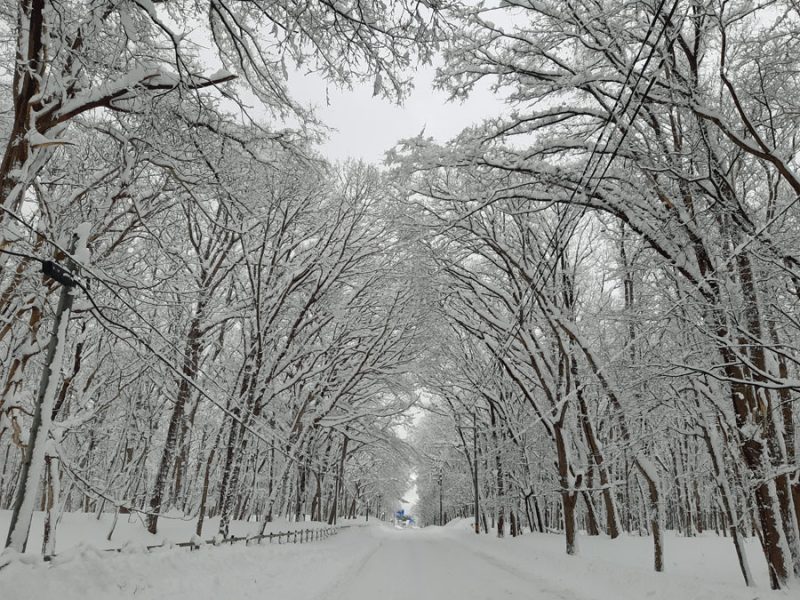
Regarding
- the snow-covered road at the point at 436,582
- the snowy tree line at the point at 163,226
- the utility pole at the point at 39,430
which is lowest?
the snow-covered road at the point at 436,582

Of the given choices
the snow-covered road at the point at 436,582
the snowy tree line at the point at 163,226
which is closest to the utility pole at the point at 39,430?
the snowy tree line at the point at 163,226

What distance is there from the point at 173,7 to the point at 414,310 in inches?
570

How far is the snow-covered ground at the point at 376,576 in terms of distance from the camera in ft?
16.0

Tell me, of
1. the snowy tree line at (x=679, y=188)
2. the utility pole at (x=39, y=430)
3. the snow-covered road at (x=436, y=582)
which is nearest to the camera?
the utility pole at (x=39, y=430)

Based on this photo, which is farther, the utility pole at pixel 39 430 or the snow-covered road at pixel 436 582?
the snow-covered road at pixel 436 582

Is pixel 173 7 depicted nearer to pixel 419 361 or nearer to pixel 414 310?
pixel 414 310

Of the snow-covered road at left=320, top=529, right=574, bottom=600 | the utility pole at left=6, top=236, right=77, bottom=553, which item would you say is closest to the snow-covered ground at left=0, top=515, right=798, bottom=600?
the snow-covered road at left=320, top=529, right=574, bottom=600

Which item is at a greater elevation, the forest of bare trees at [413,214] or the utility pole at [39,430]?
the forest of bare trees at [413,214]

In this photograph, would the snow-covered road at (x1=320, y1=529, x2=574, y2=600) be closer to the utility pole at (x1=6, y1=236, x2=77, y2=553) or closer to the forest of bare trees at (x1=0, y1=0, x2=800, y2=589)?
the forest of bare trees at (x1=0, y1=0, x2=800, y2=589)

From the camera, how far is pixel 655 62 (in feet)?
27.6

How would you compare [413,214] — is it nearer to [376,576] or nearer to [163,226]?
[163,226]

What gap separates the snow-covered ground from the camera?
4871mm

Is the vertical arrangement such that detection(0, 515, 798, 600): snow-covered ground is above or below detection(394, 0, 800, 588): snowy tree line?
below

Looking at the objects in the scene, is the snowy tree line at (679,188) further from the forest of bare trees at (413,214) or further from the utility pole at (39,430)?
the utility pole at (39,430)
